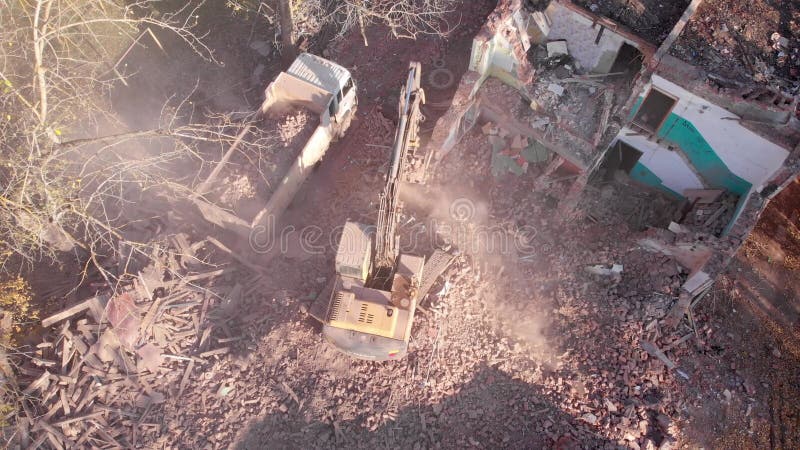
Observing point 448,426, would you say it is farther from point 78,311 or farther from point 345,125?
point 78,311

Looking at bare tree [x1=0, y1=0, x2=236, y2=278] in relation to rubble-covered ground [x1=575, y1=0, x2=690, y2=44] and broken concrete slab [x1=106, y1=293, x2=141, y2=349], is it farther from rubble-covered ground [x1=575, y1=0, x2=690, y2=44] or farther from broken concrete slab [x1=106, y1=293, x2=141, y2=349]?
rubble-covered ground [x1=575, y1=0, x2=690, y2=44]

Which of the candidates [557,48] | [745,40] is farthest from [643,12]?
[745,40]

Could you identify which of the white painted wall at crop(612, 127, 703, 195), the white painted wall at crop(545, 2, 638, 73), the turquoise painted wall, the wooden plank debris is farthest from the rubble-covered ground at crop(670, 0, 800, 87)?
the wooden plank debris

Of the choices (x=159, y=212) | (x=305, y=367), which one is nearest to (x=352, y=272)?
(x=305, y=367)

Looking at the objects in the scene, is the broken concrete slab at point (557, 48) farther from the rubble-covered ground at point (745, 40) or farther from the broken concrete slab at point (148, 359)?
the broken concrete slab at point (148, 359)

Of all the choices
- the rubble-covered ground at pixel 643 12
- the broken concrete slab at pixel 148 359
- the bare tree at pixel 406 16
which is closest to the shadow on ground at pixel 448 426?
the broken concrete slab at pixel 148 359
